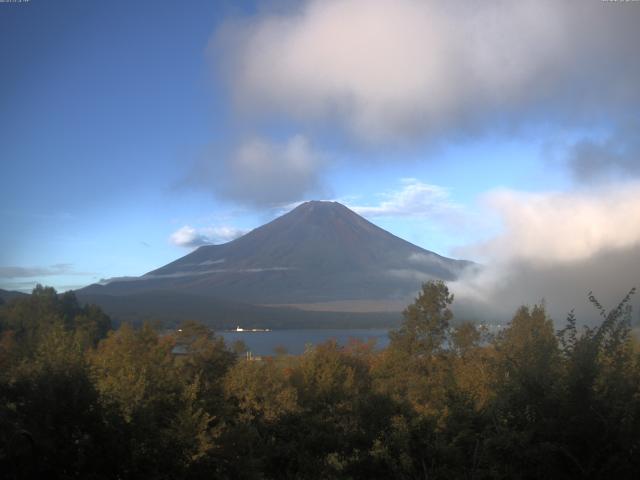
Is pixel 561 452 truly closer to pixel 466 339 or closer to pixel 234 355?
pixel 234 355

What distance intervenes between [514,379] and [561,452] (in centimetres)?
123

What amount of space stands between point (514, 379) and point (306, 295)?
582 ft

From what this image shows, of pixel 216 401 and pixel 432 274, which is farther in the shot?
pixel 432 274

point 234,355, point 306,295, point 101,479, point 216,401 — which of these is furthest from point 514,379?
point 306,295

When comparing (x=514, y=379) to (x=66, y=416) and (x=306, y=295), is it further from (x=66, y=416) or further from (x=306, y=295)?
(x=306, y=295)

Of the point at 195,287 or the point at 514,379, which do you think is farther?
the point at 195,287

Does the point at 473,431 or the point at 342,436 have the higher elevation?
the point at 473,431

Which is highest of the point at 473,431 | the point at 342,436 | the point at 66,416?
the point at 66,416

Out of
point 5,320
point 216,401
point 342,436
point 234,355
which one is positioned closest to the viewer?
point 342,436

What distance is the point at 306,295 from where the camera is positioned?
185750 millimetres

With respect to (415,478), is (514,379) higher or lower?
higher

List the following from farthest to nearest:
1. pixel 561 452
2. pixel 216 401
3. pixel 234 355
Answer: pixel 234 355
pixel 216 401
pixel 561 452

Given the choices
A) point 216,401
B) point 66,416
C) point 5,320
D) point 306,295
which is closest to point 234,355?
point 216,401

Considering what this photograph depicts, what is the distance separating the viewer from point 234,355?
27.2m
